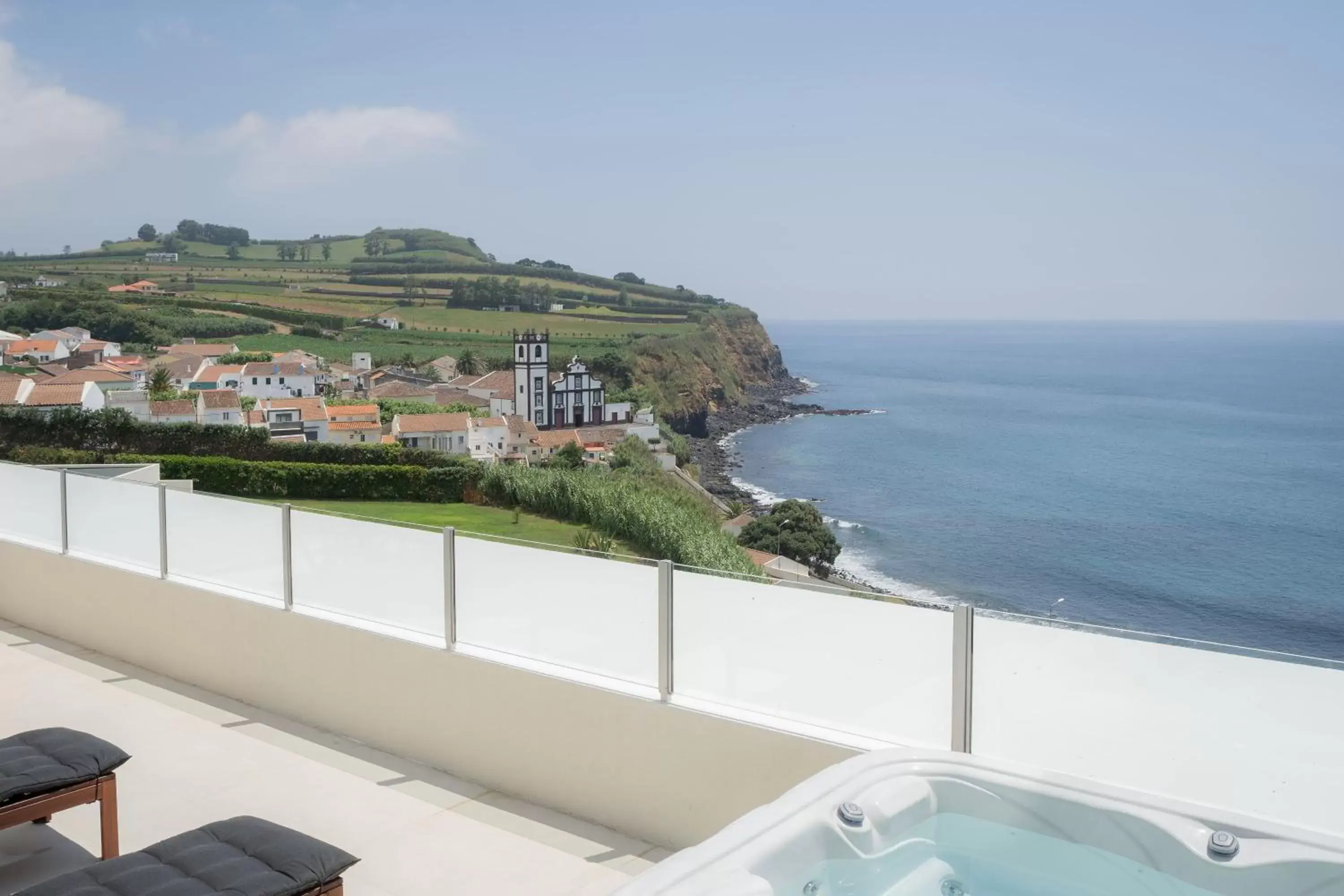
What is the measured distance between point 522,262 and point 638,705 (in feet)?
274

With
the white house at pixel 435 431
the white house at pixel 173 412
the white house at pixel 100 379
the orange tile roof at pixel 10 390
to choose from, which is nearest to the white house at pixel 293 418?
the white house at pixel 173 412

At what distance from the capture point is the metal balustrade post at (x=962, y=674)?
3203 millimetres

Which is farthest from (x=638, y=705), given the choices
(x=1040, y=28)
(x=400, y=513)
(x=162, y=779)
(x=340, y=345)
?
(x=1040, y=28)

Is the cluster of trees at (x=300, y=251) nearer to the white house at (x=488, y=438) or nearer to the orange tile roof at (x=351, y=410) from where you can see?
the white house at (x=488, y=438)

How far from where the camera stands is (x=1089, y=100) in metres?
105

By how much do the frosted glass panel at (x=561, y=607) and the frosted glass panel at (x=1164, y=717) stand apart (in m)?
1.21

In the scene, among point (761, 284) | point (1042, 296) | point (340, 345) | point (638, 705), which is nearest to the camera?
point (638, 705)

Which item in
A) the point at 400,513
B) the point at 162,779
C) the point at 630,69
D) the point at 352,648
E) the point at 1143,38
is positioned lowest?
the point at 400,513

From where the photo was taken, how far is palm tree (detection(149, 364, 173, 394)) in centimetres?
4628

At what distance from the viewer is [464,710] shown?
14.4ft

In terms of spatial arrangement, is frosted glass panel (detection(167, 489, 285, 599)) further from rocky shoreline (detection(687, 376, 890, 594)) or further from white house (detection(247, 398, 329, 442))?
rocky shoreline (detection(687, 376, 890, 594))

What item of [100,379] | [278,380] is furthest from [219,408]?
[278,380]

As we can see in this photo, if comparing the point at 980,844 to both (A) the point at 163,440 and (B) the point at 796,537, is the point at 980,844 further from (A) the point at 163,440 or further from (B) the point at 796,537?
(A) the point at 163,440

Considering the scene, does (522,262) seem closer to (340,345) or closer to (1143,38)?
(340,345)
